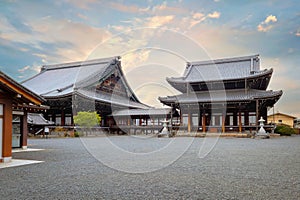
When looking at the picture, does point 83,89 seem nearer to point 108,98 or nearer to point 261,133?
point 108,98

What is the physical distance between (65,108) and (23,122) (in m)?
13.8

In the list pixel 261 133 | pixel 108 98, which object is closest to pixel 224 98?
pixel 261 133

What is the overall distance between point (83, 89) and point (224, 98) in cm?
1367

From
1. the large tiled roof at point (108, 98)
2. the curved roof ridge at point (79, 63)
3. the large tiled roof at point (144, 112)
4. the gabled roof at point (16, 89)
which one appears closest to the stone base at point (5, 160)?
the gabled roof at point (16, 89)

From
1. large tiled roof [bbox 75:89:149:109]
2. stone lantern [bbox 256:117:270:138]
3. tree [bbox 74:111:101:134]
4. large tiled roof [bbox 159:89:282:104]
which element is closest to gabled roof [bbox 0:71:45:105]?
tree [bbox 74:111:101:134]

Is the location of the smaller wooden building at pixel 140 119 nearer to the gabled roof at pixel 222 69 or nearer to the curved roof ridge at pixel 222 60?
the gabled roof at pixel 222 69

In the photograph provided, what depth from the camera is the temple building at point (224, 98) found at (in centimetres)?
2495

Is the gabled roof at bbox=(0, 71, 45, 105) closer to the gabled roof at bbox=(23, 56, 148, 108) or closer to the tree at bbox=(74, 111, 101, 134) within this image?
the tree at bbox=(74, 111, 101, 134)

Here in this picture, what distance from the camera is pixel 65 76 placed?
33.6 meters

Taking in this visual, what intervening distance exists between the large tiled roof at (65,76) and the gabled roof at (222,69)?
862 cm

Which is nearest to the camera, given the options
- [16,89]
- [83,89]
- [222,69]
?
[16,89]

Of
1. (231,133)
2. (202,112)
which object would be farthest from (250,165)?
(202,112)

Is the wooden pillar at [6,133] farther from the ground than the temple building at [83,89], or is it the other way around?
the temple building at [83,89]

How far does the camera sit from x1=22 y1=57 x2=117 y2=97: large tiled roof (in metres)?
28.7
